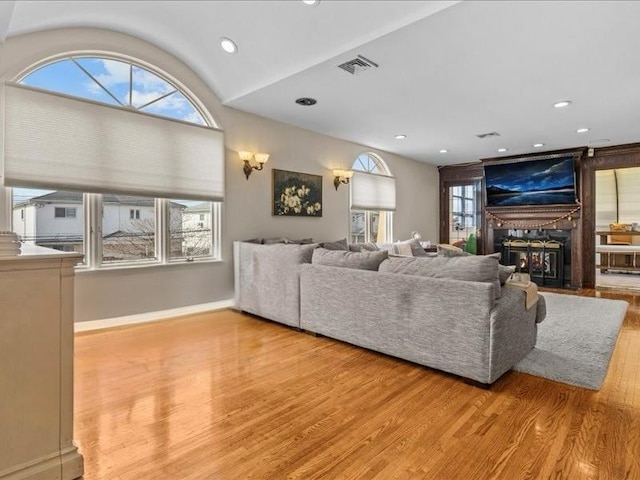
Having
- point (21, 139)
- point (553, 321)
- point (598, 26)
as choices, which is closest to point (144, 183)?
point (21, 139)

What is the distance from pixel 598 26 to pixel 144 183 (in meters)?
4.27

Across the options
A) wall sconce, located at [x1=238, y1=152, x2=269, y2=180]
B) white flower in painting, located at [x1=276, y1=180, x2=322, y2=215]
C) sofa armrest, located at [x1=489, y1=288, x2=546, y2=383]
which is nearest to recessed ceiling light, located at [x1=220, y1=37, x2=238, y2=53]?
wall sconce, located at [x1=238, y1=152, x2=269, y2=180]

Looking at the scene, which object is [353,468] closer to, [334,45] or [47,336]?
[47,336]

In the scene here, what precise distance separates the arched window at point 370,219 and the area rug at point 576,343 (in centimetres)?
314

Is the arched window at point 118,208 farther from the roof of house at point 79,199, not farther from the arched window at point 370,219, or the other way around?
the arched window at point 370,219

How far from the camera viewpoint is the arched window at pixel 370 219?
6.72 meters

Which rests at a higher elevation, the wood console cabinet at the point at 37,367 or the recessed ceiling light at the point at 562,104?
the recessed ceiling light at the point at 562,104

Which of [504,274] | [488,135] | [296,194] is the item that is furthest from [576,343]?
[296,194]

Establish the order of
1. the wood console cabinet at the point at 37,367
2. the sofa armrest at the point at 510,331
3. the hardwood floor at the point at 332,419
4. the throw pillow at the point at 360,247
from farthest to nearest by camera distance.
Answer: the throw pillow at the point at 360,247, the sofa armrest at the point at 510,331, the hardwood floor at the point at 332,419, the wood console cabinet at the point at 37,367

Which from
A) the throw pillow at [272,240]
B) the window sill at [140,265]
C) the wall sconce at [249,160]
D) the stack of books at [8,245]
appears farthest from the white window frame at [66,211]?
the stack of books at [8,245]

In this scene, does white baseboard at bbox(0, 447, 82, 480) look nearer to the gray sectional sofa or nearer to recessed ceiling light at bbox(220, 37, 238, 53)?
the gray sectional sofa

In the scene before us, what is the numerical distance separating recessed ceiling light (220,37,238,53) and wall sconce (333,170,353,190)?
105 inches

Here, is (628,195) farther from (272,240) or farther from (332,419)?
(332,419)

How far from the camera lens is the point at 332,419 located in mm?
2043
